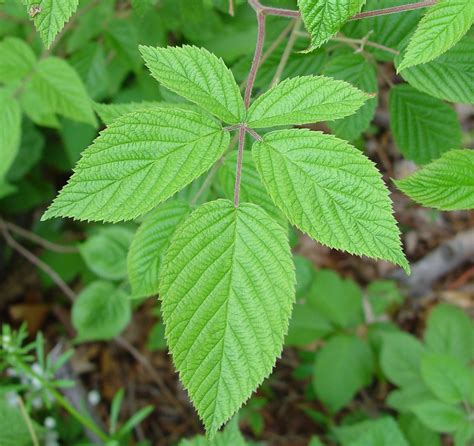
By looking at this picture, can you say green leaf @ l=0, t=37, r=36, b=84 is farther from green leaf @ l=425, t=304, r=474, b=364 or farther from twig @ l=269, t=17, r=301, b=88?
green leaf @ l=425, t=304, r=474, b=364

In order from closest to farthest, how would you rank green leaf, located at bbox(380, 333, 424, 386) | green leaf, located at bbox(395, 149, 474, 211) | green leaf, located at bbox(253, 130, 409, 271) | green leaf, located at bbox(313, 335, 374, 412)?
green leaf, located at bbox(253, 130, 409, 271) < green leaf, located at bbox(395, 149, 474, 211) < green leaf, located at bbox(380, 333, 424, 386) < green leaf, located at bbox(313, 335, 374, 412)

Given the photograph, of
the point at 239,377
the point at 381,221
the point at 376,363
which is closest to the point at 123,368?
the point at 376,363

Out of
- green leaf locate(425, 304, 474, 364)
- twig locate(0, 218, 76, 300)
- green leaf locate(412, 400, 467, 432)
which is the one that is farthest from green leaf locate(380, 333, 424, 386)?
twig locate(0, 218, 76, 300)

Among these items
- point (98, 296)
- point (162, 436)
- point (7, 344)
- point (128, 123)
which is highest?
point (128, 123)

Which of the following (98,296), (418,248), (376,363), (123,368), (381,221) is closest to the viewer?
(381,221)

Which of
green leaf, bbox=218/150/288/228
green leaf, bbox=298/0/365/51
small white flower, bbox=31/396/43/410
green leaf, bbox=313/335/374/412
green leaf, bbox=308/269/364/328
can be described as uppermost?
green leaf, bbox=298/0/365/51

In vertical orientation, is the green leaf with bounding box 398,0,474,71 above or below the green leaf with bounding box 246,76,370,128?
above

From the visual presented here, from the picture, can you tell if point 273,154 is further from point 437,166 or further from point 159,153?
point 437,166
